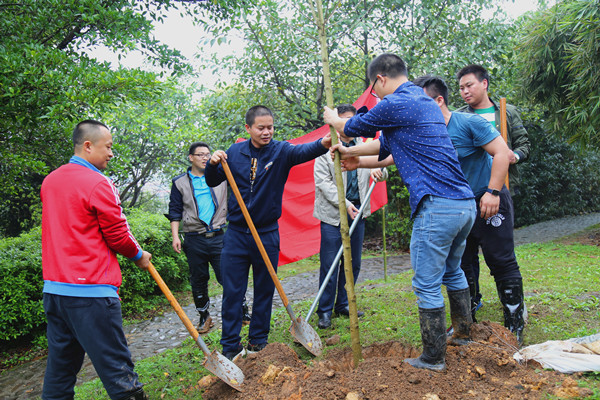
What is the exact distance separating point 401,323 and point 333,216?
1.29 meters

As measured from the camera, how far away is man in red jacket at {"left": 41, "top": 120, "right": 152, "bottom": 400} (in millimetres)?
2779

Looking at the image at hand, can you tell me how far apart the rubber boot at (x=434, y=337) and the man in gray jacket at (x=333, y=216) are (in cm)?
175

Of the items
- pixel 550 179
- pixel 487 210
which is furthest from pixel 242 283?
pixel 550 179

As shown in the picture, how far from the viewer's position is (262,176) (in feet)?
12.6

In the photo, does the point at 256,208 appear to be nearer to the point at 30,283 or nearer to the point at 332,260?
the point at 332,260

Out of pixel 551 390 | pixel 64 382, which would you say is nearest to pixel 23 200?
pixel 64 382

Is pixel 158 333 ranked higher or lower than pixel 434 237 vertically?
lower

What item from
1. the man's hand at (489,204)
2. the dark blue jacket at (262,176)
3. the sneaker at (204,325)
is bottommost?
the sneaker at (204,325)

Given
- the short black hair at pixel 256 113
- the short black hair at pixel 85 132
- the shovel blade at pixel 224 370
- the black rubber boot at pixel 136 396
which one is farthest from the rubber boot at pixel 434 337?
the short black hair at pixel 85 132

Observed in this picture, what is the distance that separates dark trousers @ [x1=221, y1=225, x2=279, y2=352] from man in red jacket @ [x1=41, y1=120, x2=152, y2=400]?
0.92 meters

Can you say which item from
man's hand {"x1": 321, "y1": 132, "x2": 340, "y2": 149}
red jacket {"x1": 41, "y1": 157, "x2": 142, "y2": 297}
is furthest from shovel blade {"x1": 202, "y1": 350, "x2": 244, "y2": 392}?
man's hand {"x1": 321, "y1": 132, "x2": 340, "y2": 149}

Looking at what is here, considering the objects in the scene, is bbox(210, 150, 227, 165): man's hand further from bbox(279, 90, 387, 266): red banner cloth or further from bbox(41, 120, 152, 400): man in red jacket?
bbox(279, 90, 387, 266): red banner cloth

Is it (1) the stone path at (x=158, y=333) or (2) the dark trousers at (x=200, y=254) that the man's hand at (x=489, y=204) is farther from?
(2) the dark trousers at (x=200, y=254)

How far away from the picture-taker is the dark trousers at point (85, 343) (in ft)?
9.11
